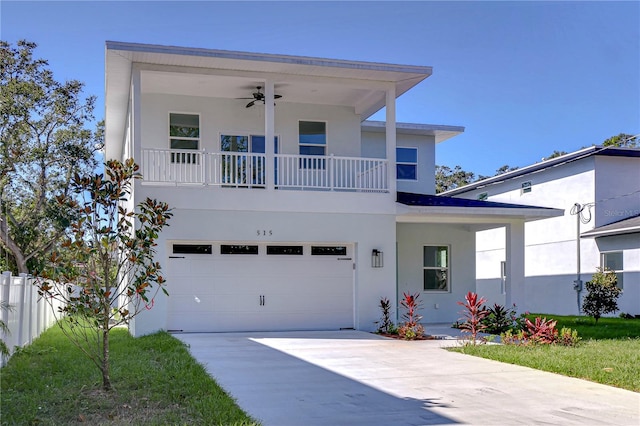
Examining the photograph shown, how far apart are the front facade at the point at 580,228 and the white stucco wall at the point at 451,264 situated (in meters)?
5.27

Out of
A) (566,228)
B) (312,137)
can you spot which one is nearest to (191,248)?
(312,137)

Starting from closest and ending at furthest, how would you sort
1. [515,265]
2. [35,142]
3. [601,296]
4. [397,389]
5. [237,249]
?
[397,389] → [237,249] → [515,265] → [601,296] → [35,142]

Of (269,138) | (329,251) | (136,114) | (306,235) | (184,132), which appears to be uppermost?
(184,132)

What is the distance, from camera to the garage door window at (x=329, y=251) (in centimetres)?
1560

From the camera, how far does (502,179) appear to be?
27.1 metres

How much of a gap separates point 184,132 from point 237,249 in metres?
3.88

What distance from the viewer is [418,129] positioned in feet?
65.7

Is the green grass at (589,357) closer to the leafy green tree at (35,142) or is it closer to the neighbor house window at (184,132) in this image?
the neighbor house window at (184,132)

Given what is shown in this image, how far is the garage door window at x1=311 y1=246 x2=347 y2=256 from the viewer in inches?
614

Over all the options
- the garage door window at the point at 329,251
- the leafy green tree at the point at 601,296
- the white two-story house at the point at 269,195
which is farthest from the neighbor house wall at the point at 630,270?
the garage door window at the point at 329,251

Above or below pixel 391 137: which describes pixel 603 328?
below

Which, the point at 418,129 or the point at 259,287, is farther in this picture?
the point at 418,129

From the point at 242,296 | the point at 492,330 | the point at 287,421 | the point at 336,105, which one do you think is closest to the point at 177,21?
the point at 336,105

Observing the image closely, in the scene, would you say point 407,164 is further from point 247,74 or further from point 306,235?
point 247,74
